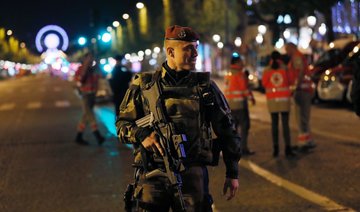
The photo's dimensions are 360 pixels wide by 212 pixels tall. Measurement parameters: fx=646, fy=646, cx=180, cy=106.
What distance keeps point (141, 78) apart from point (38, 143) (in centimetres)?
975

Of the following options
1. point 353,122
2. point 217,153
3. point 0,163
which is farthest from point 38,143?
point 217,153

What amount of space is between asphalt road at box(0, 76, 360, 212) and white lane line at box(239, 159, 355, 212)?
10 millimetres

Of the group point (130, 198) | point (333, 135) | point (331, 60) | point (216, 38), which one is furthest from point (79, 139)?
point (216, 38)

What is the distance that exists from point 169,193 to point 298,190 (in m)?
4.16

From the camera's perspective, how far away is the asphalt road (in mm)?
7223

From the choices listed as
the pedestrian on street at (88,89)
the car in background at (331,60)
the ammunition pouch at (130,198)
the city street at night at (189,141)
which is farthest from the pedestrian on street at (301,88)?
the car in background at (331,60)

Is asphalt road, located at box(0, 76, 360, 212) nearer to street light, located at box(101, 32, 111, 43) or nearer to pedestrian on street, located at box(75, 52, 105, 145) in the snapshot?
pedestrian on street, located at box(75, 52, 105, 145)

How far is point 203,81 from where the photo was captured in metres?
3.86

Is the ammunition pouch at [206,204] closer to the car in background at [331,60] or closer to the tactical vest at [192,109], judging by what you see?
the tactical vest at [192,109]

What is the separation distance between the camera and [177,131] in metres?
3.76

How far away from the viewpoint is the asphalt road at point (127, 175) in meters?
7.22

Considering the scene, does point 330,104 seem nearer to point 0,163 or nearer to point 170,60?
point 0,163

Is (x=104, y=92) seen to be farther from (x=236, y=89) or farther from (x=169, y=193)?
(x=169, y=193)

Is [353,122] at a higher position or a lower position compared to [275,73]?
lower
